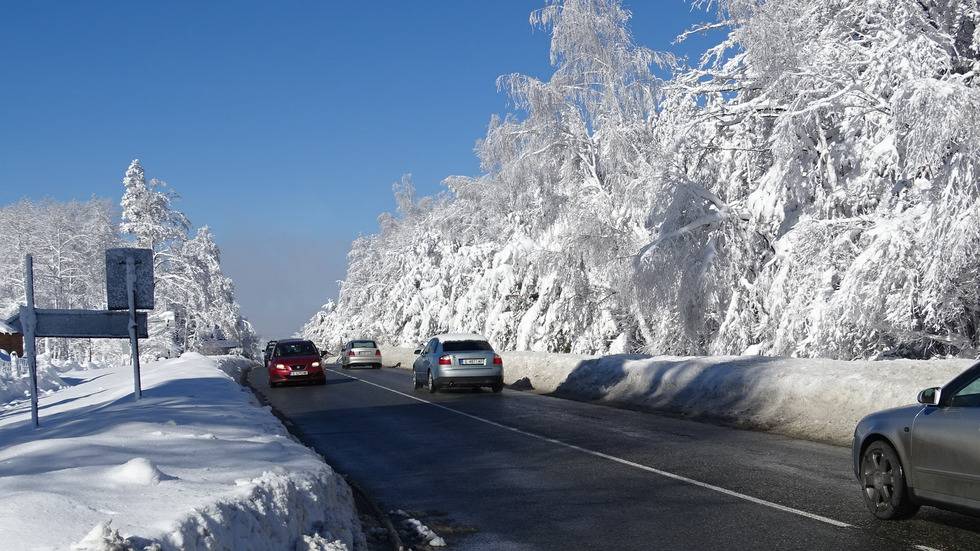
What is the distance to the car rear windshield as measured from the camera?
23266 millimetres

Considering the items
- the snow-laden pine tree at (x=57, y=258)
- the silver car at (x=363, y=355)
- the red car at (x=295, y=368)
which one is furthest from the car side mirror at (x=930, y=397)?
the snow-laden pine tree at (x=57, y=258)

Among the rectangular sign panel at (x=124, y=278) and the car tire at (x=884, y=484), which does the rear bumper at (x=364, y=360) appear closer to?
the rectangular sign panel at (x=124, y=278)

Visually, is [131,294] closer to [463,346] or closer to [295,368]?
[463,346]

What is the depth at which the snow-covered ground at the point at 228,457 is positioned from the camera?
4348mm

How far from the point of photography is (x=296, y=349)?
30.8 m

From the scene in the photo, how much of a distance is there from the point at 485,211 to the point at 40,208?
4509 centimetres

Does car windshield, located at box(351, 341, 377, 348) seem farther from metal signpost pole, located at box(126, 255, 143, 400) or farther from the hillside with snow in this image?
metal signpost pole, located at box(126, 255, 143, 400)

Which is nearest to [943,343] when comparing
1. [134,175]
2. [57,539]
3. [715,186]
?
[715,186]

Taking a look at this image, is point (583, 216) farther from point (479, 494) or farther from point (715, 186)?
point (479, 494)

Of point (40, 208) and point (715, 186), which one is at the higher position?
point (40, 208)

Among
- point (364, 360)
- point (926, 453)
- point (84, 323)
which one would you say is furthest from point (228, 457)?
point (364, 360)

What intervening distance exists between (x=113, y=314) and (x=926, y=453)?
11.0 meters

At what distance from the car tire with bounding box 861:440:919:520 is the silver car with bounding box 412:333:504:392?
15.6 m

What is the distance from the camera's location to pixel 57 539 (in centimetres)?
392
